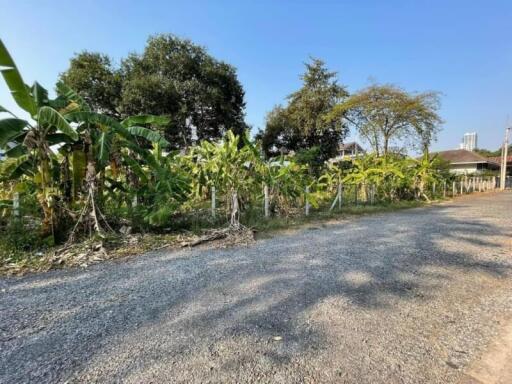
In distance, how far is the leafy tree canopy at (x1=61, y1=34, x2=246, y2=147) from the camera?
17.4m

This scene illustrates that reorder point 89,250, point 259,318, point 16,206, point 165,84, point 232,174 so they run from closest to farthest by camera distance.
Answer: point 259,318
point 89,250
point 16,206
point 232,174
point 165,84

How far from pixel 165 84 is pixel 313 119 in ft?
33.2

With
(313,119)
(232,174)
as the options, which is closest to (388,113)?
(313,119)

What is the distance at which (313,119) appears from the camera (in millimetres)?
19297

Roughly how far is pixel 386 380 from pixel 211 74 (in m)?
19.5

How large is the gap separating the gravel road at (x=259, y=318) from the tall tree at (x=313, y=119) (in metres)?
14.5

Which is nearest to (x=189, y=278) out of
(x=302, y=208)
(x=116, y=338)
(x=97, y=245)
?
(x=116, y=338)

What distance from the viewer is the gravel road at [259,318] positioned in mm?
2043

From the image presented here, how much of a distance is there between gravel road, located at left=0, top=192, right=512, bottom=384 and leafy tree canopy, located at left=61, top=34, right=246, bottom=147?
15169 millimetres

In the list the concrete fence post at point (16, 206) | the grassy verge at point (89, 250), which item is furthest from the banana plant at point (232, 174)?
the concrete fence post at point (16, 206)

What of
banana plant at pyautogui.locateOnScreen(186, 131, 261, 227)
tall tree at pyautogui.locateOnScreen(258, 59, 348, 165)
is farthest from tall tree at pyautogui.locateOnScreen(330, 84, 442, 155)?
banana plant at pyautogui.locateOnScreen(186, 131, 261, 227)

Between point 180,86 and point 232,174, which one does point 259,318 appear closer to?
point 232,174

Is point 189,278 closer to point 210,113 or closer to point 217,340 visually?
point 217,340

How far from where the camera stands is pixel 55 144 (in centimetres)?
547
